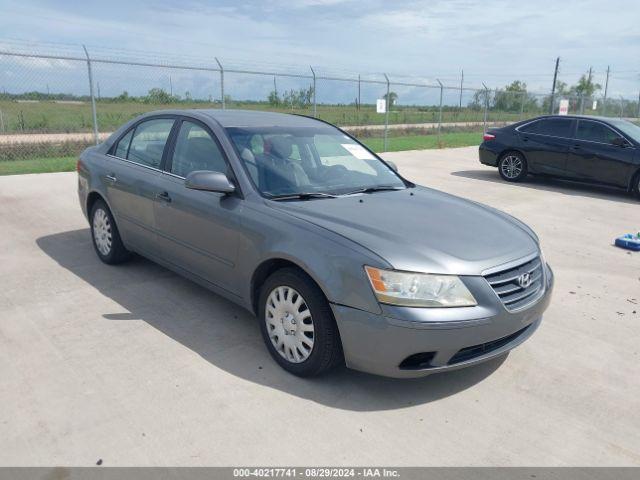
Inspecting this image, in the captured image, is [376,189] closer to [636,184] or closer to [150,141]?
[150,141]

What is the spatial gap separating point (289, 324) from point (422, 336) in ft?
2.89

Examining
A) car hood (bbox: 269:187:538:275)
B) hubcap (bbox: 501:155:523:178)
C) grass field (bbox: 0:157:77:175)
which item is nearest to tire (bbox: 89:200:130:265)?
car hood (bbox: 269:187:538:275)

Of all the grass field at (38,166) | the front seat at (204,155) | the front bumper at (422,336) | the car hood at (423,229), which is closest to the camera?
the front bumper at (422,336)

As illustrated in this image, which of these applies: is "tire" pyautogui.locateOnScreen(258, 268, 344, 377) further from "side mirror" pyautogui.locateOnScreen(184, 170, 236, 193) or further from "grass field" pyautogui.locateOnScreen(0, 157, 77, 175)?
"grass field" pyautogui.locateOnScreen(0, 157, 77, 175)

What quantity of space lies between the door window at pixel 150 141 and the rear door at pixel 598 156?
29.2 feet

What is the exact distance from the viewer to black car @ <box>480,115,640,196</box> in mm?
10266

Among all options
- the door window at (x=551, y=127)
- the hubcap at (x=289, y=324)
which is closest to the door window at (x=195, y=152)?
the hubcap at (x=289, y=324)

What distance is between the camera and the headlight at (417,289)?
114 inches

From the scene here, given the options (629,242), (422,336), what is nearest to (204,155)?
(422,336)

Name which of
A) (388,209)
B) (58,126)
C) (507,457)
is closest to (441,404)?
(507,457)

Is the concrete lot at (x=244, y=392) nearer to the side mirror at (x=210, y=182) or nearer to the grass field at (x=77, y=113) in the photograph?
the side mirror at (x=210, y=182)

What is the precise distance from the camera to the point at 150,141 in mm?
4812

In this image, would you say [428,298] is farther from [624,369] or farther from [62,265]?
[62,265]

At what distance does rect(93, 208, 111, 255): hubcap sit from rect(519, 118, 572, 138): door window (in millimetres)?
9326
